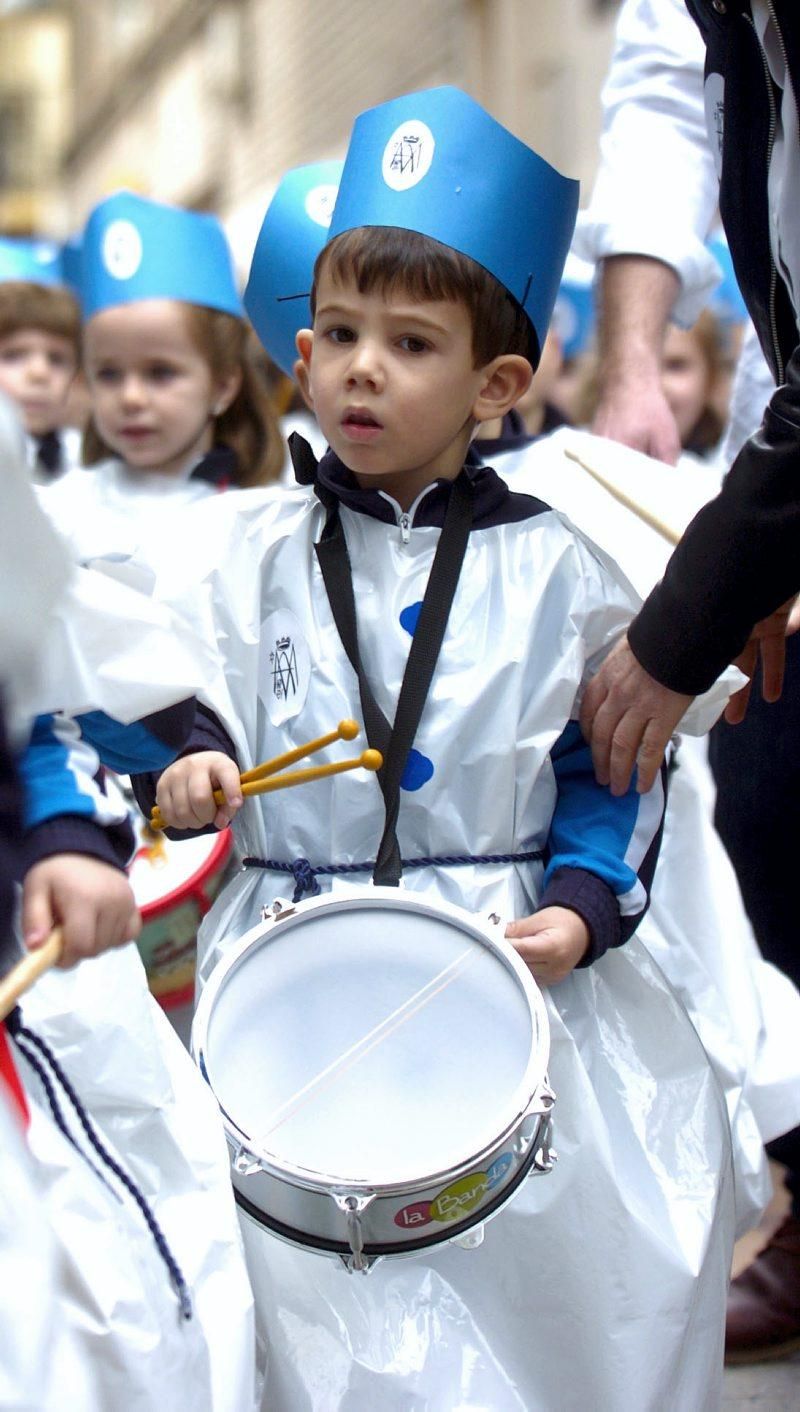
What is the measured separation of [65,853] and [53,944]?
11 centimetres

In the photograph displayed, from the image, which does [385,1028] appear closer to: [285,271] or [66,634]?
[66,634]

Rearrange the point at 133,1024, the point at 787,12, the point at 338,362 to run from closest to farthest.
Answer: the point at 133,1024 → the point at 787,12 → the point at 338,362

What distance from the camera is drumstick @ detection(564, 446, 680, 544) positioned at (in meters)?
2.18

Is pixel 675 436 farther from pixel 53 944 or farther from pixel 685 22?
pixel 53 944

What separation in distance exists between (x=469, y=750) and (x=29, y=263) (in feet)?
11.6

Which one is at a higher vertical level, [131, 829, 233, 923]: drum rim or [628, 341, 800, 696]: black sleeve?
[628, 341, 800, 696]: black sleeve

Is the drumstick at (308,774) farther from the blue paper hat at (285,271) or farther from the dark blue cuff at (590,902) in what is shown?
the blue paper hat at (285,271)

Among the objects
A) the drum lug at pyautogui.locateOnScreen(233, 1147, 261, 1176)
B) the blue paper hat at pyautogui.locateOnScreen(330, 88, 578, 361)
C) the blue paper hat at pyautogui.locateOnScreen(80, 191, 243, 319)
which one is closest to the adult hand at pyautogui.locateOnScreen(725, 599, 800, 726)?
the blue paper hat at pyautogui.locateOnScreen(330, 88, 578, 361)

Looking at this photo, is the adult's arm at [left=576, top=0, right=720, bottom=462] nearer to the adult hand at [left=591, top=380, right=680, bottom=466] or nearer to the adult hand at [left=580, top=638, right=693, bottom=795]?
the adult hand at [left=591, top=380, right=680, bottom=466]

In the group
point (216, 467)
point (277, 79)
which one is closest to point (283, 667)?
point (216, 467)

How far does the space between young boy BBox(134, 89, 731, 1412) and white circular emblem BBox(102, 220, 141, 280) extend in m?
1.59

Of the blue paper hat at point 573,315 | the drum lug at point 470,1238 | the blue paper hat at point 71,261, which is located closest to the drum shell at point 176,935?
the drum lug at point 470,1238

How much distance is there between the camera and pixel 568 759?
2.22 meters

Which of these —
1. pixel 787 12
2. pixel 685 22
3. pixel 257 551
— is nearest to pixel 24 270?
pixel 685 22
